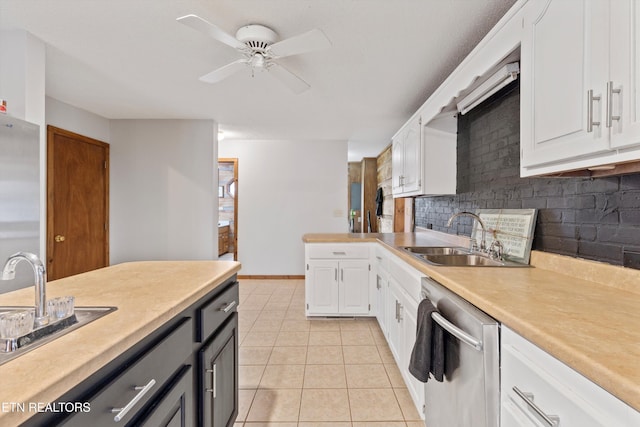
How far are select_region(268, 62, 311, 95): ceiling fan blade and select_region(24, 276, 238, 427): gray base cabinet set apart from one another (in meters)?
1.50

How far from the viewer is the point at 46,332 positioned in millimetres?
779

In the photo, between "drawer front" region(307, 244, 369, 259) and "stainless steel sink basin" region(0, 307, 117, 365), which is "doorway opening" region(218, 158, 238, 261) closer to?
"drawer front" region(307, 244, 369, 259)

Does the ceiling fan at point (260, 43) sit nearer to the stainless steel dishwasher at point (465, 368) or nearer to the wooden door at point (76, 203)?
the stainless steel dishwasher at point (465, 368)

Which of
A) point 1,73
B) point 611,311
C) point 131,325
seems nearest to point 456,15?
point 611,311

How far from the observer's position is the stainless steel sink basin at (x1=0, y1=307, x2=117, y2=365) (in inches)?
26.1

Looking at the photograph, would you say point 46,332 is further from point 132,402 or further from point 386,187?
point 386,187

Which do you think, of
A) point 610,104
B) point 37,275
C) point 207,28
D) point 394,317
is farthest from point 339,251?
point 37,275

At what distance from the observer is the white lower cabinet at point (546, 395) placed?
1.97ft

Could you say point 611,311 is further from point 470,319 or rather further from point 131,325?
point 131,325

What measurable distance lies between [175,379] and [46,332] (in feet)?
1.26

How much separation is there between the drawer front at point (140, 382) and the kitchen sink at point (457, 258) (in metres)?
1.26

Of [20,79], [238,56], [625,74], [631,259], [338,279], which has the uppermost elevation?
[238,56]

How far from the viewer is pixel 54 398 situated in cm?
54

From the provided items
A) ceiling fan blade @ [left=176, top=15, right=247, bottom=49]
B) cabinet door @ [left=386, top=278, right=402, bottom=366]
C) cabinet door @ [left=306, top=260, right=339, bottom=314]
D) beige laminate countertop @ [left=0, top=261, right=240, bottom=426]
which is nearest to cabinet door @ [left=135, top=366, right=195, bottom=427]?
beige laminate countertop @ [left=0, top=261, right=240, bottom=426]
